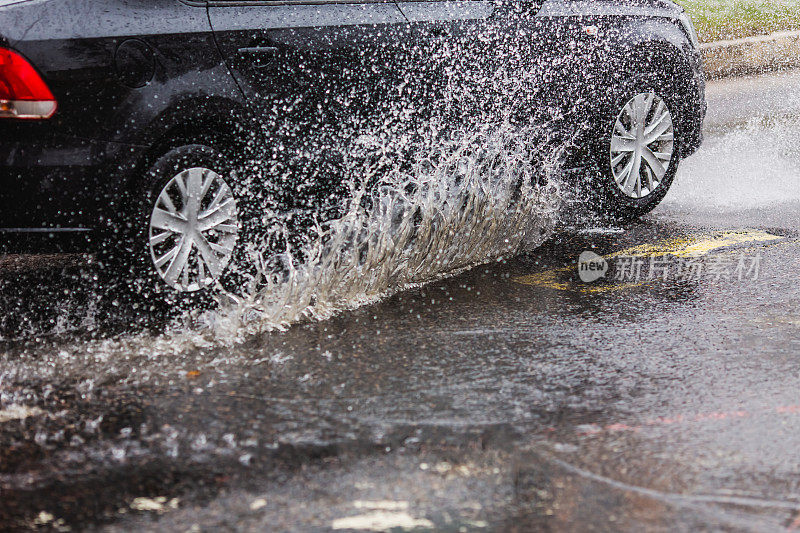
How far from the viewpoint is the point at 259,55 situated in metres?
5.36

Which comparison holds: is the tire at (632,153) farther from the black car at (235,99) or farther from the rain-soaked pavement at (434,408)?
the rain-soaked pavement at (434,408)

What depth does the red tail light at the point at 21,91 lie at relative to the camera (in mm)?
4609

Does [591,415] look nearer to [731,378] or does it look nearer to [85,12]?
[731,378]

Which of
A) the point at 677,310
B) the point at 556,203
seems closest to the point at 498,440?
the point at 677,310

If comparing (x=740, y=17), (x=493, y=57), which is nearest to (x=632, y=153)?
(x=493, y=57)

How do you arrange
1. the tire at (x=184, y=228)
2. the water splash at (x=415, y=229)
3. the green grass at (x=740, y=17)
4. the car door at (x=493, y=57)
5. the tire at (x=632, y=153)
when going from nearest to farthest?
the tire at (x=184, y=228) → the water splash at (x=415, y=229) → the car door at (x=493, y=57) → the tire at (x=632, y=153) → the green grass at (x=740, y=17)

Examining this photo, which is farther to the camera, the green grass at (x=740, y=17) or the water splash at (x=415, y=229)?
the green grass at (x=740, y=17)

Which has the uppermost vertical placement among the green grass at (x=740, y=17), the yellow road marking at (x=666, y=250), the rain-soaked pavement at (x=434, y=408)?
the green grass at (x=740, y=17)

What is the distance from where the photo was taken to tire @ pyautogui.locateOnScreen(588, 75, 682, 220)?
23.1 feet

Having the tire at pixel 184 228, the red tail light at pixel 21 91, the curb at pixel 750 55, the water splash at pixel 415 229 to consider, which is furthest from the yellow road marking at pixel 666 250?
the curb at pixel 750 55

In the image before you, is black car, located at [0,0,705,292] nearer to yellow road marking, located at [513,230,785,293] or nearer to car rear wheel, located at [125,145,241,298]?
car rear wheel, located at [125,145,241,298]

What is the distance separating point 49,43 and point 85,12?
0.24 m

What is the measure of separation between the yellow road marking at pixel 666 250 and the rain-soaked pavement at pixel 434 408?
0.04 m

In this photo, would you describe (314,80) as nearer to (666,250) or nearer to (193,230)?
(193,230)
